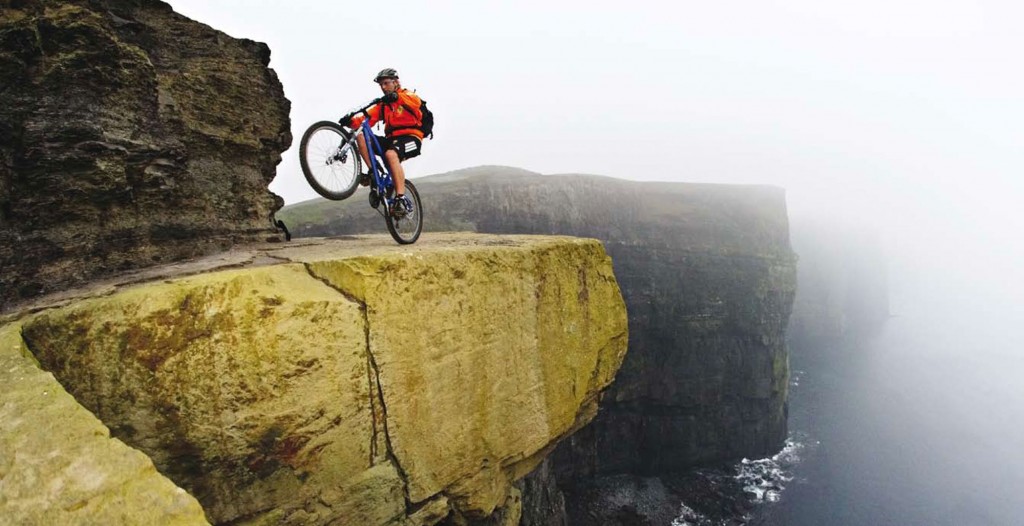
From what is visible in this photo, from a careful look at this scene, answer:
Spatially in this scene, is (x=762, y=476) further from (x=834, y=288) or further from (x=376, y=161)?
(x=834, y=288)

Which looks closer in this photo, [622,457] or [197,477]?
[197,477]

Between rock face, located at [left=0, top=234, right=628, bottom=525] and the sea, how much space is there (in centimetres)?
3781

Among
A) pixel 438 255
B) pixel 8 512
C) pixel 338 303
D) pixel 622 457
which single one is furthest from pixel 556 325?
pixel 622 457

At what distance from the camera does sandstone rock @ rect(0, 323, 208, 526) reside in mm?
2340

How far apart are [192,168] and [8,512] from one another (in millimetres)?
6795

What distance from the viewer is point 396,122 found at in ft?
26.1

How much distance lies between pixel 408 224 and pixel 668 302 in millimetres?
45955

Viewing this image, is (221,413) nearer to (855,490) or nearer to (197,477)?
(197,477)

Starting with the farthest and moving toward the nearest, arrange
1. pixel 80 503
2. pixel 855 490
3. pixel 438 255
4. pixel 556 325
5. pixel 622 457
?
1. pixel 622 457
2. pixel 855 490
3. pixel 556 325
4. pixel 438 255
5. pixel 80 503

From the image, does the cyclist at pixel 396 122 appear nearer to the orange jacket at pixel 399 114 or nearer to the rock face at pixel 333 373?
the orange jacket at pixel 399 114

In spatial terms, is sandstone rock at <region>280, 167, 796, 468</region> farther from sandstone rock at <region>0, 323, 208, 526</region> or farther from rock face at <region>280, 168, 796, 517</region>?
sandstone rock at <region>0, 323, 208, 526</region>

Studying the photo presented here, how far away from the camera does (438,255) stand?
21.3 feet

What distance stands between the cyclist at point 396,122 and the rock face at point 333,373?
1.46m

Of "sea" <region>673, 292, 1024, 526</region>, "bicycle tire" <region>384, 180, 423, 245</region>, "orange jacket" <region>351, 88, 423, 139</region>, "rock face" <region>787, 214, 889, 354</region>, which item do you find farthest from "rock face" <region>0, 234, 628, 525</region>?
"rock face" <region>787, 214, 889, 354</region>
